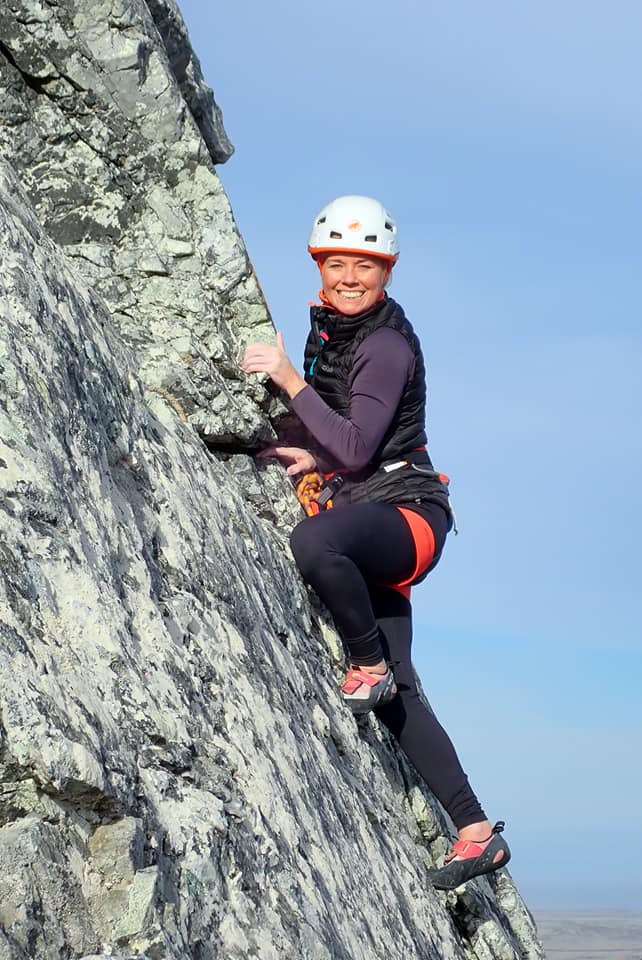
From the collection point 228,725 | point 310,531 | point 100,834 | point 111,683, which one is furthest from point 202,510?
point 100,834

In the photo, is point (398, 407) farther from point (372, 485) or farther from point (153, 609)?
point (153, 609)

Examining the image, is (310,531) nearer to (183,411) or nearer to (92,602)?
(183,411)

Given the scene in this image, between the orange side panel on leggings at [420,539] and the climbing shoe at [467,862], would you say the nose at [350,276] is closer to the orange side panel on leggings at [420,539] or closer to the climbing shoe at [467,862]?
the orange side panel on leggings at [420,539]

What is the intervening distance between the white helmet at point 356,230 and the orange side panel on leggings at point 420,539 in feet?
7.16

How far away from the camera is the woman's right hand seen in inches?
392

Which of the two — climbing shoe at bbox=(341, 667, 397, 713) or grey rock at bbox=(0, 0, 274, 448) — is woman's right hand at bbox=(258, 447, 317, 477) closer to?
grey rock at bbox=(0, 0, 274, 448)

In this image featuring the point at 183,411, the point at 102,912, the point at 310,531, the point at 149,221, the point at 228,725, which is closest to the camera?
the point at 102,912

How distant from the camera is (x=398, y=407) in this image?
951cm

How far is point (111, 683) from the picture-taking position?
5836 mm

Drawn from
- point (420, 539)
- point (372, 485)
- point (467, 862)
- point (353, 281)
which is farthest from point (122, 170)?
point (467, 862)

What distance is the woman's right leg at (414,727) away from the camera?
362 inches

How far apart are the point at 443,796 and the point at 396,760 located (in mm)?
645

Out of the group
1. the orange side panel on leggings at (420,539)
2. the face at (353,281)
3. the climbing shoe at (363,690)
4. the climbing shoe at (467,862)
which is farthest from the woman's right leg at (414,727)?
the face at (353,281)

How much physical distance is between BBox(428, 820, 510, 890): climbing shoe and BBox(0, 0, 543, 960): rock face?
254 millimetres
